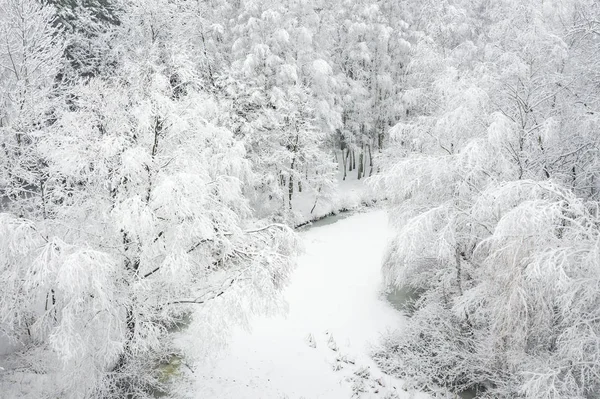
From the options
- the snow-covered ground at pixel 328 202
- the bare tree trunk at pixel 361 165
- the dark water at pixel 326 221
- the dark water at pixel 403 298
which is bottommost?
the dark water at pixel 403 298

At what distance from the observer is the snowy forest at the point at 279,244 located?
7.14 m

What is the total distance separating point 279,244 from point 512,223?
490 cm

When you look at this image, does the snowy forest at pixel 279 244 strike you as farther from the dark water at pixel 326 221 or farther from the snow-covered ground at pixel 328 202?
the snow-covered ground at pixel 328 202

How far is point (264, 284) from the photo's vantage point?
7.95 metres

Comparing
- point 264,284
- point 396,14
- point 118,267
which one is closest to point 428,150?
point 264,284

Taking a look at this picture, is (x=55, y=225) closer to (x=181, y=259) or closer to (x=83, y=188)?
(x=83, y=188)

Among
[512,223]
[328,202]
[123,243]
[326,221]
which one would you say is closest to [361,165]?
[328,202]

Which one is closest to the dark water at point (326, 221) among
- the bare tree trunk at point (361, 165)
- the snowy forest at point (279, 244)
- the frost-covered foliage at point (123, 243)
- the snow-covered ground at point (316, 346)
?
the snow-covered ground at point (316, 346)

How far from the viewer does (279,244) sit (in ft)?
30.0

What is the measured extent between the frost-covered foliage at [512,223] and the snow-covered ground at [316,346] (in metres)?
0.98

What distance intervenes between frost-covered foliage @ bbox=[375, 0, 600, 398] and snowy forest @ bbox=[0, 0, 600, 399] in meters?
0.06

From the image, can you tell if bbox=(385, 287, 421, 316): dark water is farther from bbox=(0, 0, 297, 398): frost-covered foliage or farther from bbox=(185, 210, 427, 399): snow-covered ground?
bbox=(0, 0, 297, 398): frost-covered foliage

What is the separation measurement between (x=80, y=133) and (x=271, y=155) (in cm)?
1318

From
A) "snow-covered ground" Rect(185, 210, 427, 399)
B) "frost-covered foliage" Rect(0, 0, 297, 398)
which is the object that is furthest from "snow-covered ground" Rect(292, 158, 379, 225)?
"frost-covered foliage" Rect(0, 0, 297, 398)
